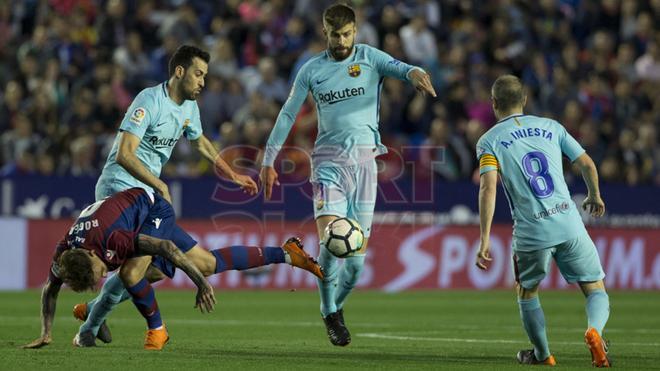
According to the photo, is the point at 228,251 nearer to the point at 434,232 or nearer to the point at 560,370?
the point at 560,370

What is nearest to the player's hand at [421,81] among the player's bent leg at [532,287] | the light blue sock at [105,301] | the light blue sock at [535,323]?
the player's bent leg at [532,287]

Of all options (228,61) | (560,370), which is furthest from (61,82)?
(560,370)

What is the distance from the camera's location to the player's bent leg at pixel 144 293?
1008 cm

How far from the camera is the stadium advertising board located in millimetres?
19297

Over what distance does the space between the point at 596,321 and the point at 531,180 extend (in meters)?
1.07

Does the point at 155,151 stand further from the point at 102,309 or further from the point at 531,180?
the point at 531,180

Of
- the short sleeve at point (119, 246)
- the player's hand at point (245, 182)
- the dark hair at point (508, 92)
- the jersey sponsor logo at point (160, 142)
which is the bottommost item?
the short sleeve at point (119, 246)

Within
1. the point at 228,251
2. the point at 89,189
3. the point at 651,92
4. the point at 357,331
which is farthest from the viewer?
the point at 651,92

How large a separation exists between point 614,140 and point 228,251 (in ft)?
42.6

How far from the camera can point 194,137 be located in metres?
11.5

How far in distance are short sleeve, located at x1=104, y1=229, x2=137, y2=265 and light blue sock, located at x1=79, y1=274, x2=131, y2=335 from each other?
63cm

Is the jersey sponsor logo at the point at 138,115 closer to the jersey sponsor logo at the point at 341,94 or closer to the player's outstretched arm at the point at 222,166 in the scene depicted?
the player's outstretched arm at the point at 222,166

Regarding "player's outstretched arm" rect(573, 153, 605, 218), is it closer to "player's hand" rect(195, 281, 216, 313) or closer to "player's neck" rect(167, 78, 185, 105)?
"player's hand" rect(195, 281, 216, 313)

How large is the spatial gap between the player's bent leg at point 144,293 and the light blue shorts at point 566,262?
273 centimetres
